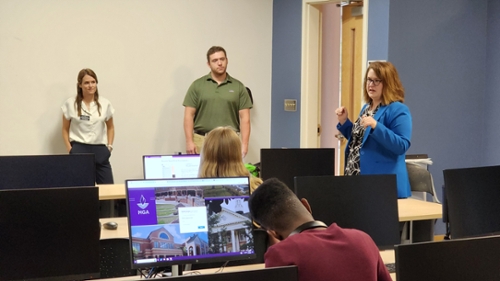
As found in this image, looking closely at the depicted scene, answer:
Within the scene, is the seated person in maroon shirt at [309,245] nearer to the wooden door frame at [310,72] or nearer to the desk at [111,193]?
the desk at [111,193]

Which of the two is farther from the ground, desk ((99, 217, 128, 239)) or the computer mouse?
the computer mouse

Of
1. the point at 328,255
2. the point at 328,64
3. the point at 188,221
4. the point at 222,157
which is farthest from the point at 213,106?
the point at 328,255

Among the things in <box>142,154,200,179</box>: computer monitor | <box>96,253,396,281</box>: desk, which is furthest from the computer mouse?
<box>96,253,396,281</box>: desk

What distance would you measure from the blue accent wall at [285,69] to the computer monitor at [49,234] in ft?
15.7

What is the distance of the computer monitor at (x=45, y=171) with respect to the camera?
138 inches

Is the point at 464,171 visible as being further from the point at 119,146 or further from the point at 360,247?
the point at 119,146

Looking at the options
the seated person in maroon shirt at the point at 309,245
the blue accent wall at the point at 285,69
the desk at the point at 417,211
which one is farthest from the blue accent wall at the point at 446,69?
the seated person in maroon shirt at the point at 309,245

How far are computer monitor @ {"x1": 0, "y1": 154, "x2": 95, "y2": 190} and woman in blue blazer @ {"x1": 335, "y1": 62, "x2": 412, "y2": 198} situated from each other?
170 cm

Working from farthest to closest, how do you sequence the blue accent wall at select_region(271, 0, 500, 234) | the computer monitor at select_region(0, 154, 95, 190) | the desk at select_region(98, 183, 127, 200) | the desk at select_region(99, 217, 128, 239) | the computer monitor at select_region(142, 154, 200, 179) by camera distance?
the blue accent wall at select_region(271, 0, 500, 234)
the desk at select_region(98, 183, 127, 200)
the computer monitor at select_region(142, 154, 200, 179)
the computer monitor at select_region(0, 154, 95, 190)
the desk at select_region(99, 217, 128, 239)

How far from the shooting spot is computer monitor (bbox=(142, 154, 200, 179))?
4031 mm

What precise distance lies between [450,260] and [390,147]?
2154 mm

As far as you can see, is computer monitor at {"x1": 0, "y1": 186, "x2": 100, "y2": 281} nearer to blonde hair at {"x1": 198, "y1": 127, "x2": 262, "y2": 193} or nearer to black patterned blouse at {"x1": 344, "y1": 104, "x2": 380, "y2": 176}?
blonde hair at {"x1": 198, "y1": 127, "x2": 262, "y2": 193}

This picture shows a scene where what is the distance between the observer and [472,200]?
10.3 feet

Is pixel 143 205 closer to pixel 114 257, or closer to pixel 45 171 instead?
pixel 114 257
